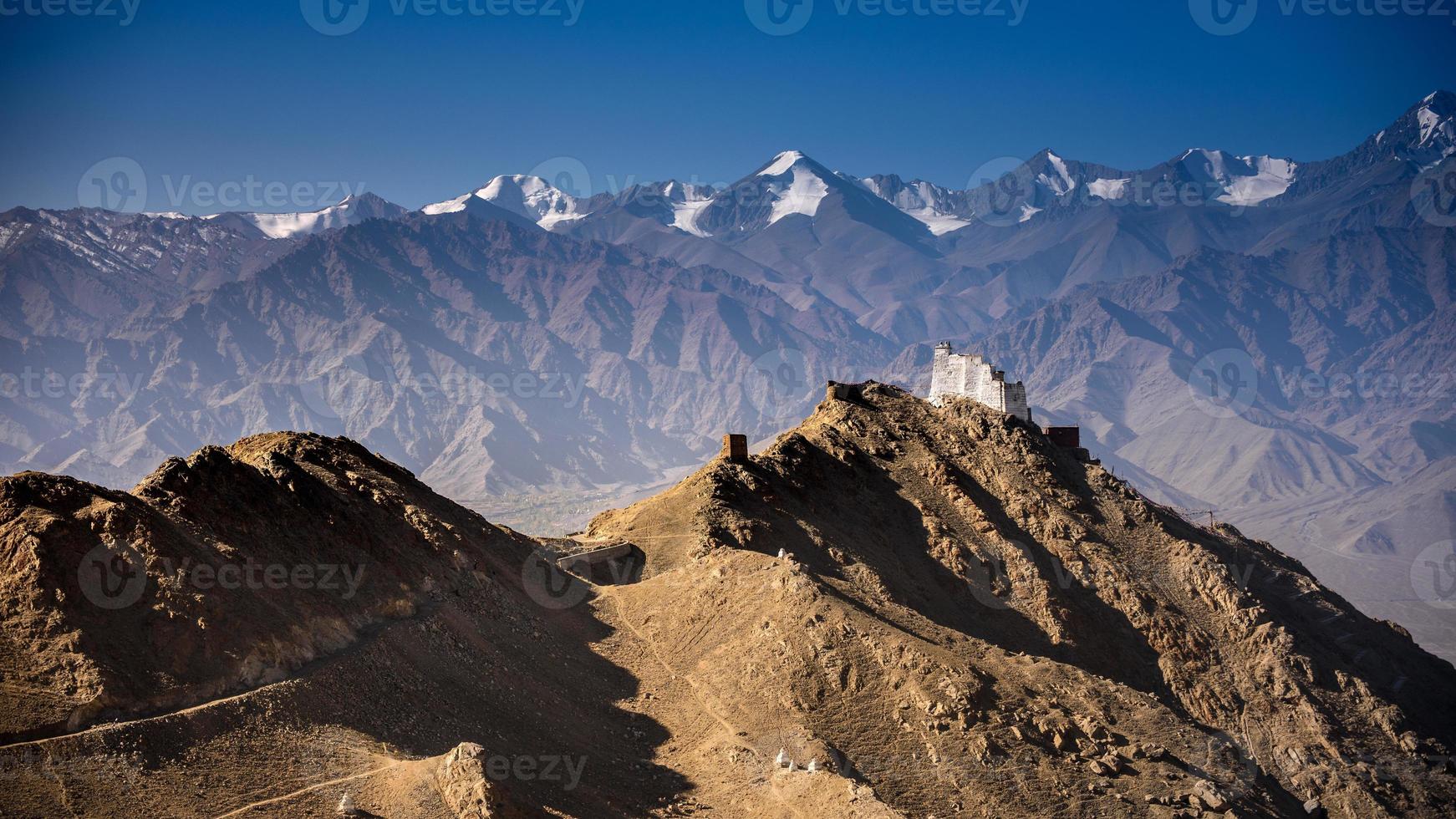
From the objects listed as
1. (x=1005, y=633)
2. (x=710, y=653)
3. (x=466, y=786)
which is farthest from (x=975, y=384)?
(x=466, y=786)

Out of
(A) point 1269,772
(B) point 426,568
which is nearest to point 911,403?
(A) point 1269,772

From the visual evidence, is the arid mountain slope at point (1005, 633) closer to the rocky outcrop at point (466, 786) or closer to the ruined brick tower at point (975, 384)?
the ruined brick tower at point (975, 384)

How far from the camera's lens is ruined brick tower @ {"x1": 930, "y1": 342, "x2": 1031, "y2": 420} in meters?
67.0

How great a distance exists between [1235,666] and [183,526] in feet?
132

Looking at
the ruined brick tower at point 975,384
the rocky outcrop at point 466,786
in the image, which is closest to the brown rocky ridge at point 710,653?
the rocky outcrop at point 466,786

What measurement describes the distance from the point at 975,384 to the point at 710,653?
32.1m

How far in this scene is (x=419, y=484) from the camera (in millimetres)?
50438

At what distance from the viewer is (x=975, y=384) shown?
69.0 meters

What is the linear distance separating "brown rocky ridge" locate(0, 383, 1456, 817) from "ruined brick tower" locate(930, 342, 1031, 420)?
17.1ft

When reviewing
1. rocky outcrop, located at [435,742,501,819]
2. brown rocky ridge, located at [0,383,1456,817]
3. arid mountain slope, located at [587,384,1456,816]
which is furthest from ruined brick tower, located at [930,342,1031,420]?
rocky outcrop, located at [435,742,501,819]

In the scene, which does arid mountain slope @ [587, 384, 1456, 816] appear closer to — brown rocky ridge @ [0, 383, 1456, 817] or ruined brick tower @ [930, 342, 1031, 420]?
brown rocky ridge @ [0, 383, 1456, 817]

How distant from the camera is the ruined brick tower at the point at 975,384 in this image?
220ft

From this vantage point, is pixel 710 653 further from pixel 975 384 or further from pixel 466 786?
pixel 975 384

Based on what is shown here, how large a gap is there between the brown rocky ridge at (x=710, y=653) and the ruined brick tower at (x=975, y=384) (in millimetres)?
5216
